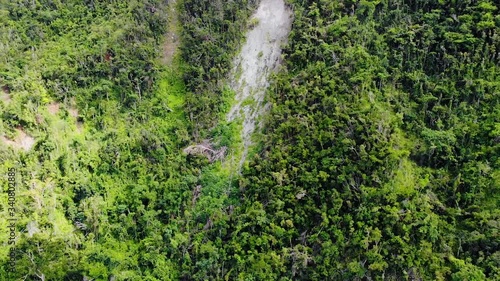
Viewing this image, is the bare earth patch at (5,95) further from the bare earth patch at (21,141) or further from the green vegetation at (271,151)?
the bare earth patch at (21,141)

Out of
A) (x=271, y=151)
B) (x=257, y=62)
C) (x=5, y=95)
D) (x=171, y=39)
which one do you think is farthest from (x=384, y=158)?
(x=5, y=95)

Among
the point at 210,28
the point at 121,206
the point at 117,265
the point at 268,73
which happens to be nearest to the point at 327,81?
the point at 268,73

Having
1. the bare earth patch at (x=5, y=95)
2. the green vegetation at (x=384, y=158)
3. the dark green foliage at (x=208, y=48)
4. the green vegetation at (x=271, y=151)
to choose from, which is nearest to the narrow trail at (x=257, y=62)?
the dark green foliage at (x=208, y=48)

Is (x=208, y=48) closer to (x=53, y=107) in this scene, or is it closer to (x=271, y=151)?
(x=271, y=151)

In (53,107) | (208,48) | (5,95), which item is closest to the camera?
(5,95)

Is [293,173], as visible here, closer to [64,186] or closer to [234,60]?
[234,60]

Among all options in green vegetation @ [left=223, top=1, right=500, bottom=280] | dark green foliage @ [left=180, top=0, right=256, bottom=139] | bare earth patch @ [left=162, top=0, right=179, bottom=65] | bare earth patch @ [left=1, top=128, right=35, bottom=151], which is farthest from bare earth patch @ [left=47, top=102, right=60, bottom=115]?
green vegetation @ [left=223, top=1, right=500, bottom=280]
